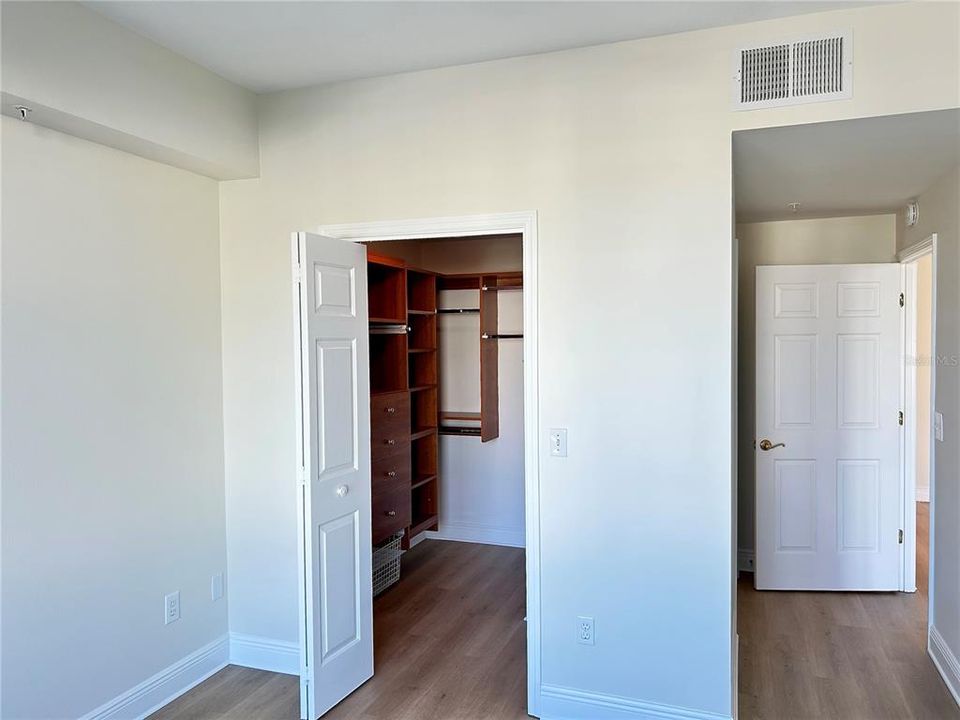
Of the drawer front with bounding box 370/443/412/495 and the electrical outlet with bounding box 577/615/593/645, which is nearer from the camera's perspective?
the electrical outlet with bounding box 577/615/593/645

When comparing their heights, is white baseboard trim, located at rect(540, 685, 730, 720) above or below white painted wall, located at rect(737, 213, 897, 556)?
below

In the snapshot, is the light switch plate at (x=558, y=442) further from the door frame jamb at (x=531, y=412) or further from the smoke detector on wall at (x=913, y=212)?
the smoke detector on wall at (x=913, y=212)

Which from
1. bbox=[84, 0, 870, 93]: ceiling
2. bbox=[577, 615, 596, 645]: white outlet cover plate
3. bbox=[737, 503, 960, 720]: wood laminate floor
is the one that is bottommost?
bbox=[737, 503, 960, 720]: wood laminate floor

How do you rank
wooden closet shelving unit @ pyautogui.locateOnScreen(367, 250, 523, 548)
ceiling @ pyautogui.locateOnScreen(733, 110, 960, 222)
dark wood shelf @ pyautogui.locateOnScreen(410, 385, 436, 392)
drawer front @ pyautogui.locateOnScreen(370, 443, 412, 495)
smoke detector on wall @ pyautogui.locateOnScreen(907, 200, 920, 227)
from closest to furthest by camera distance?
ceiling @ pyautogui.locateOnScreen(733, 110, 960, 222), smoke detector on wall @ pyautogui.locateOnScreen(907, 200, 920, 227), drawer front @ pyautogui.locateOnScreen(370, 443, 412, 495), wooden closet shelving unit @ pyautogui.locateOnScreen(367, 250, 523, 548), dark wood shelf @ pyautogui.locateOnScreen(410, 385, 436, 392)

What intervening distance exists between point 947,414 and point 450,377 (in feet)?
10.7

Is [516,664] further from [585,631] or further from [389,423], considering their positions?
[389,423]

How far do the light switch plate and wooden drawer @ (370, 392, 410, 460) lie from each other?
61.3 inches

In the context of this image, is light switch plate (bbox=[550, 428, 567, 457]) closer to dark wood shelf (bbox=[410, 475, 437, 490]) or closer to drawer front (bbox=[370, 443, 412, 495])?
drawer front (bbox=[370, 443, 412, 495])

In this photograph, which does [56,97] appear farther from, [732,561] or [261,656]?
[732,561]

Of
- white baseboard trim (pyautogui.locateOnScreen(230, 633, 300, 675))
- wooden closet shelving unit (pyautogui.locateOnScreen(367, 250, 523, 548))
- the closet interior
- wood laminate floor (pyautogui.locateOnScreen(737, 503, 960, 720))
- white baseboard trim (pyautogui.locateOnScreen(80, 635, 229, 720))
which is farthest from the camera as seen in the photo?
the closet interior

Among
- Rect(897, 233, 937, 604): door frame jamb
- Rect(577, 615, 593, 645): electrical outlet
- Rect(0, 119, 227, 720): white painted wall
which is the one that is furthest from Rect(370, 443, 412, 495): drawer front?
Rect(897, 233, 937, 604): door frame jamb

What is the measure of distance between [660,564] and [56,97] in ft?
8.95

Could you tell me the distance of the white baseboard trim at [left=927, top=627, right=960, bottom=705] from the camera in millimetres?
2924

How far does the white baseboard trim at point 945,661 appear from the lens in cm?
292
